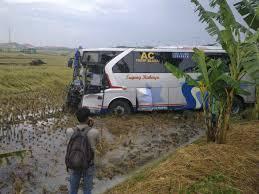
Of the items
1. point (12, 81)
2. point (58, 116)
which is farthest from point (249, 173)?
point (12, 81)

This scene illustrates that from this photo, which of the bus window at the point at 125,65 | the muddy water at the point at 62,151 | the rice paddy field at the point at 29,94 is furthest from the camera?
the rice paddy field at the point at 29,94

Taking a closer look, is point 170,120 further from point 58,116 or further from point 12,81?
point 12,81

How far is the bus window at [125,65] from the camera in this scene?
15788 millimetres

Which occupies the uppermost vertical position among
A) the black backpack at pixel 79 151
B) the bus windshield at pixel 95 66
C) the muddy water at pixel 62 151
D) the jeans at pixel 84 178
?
the bus windshield at pixel 95 66

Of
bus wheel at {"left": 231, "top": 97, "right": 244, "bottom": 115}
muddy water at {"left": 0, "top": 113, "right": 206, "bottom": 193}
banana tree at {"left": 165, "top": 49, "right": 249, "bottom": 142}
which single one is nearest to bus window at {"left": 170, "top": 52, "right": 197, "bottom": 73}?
muddy water at {"left": 0, "top": 113, "right": 206, "bottom": 193}

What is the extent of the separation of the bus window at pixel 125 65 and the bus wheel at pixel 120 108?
45.9 inches

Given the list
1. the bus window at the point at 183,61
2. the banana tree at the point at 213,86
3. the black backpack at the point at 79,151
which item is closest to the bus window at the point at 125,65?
the bus window at the point at 183,61

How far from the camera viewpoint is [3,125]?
1384 cm

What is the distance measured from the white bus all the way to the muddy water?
2.98 feet

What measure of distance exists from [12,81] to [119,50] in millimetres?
11005

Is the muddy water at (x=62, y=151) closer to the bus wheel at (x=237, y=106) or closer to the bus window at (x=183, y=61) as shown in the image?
the bus window at (x=183, y=61)

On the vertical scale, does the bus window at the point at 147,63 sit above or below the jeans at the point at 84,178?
above

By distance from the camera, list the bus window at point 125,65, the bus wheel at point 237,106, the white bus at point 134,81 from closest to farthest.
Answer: the white bus at point 134,81 → the bus window at point 125,65 → the bus wheel at point 237,106

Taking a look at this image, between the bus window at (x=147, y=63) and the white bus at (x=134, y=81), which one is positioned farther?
the bus window at (x=147, y=63)
